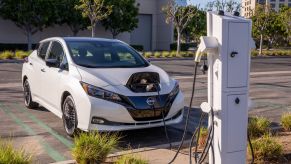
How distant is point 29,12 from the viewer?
116ft

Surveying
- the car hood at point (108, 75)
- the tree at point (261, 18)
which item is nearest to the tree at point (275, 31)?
the tree at point (261, 18)

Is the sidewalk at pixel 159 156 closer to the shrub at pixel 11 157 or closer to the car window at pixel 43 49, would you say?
the shrub at pixel 11 157

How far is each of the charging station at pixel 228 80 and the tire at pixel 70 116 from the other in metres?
2.63

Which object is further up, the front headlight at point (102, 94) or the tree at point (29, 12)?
the tree at point (29, 12)

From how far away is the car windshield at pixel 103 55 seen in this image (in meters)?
7.11

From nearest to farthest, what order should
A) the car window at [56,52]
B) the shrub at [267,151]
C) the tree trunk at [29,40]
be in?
1. the shrub at [267,151]
2. the car window at [56,52]
3. the tree trunk at [29,40]

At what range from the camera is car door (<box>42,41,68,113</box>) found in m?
7.07

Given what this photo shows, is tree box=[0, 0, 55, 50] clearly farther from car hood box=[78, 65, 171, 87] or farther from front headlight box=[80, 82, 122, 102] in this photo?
front headlight box=[80, 82, 122, 102]

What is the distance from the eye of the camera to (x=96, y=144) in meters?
5.07

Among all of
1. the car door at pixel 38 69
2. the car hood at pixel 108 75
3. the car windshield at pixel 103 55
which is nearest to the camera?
the car hood at pixel 108 75

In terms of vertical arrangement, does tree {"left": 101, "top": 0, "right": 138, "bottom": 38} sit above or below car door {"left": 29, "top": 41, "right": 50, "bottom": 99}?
above

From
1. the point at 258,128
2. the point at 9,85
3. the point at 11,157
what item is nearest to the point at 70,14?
the point at 9,85

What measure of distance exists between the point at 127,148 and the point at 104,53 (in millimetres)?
2011

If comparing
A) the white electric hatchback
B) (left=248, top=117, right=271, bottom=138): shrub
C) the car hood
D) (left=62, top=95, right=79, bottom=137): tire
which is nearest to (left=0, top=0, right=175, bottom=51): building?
the white electric hatchback
